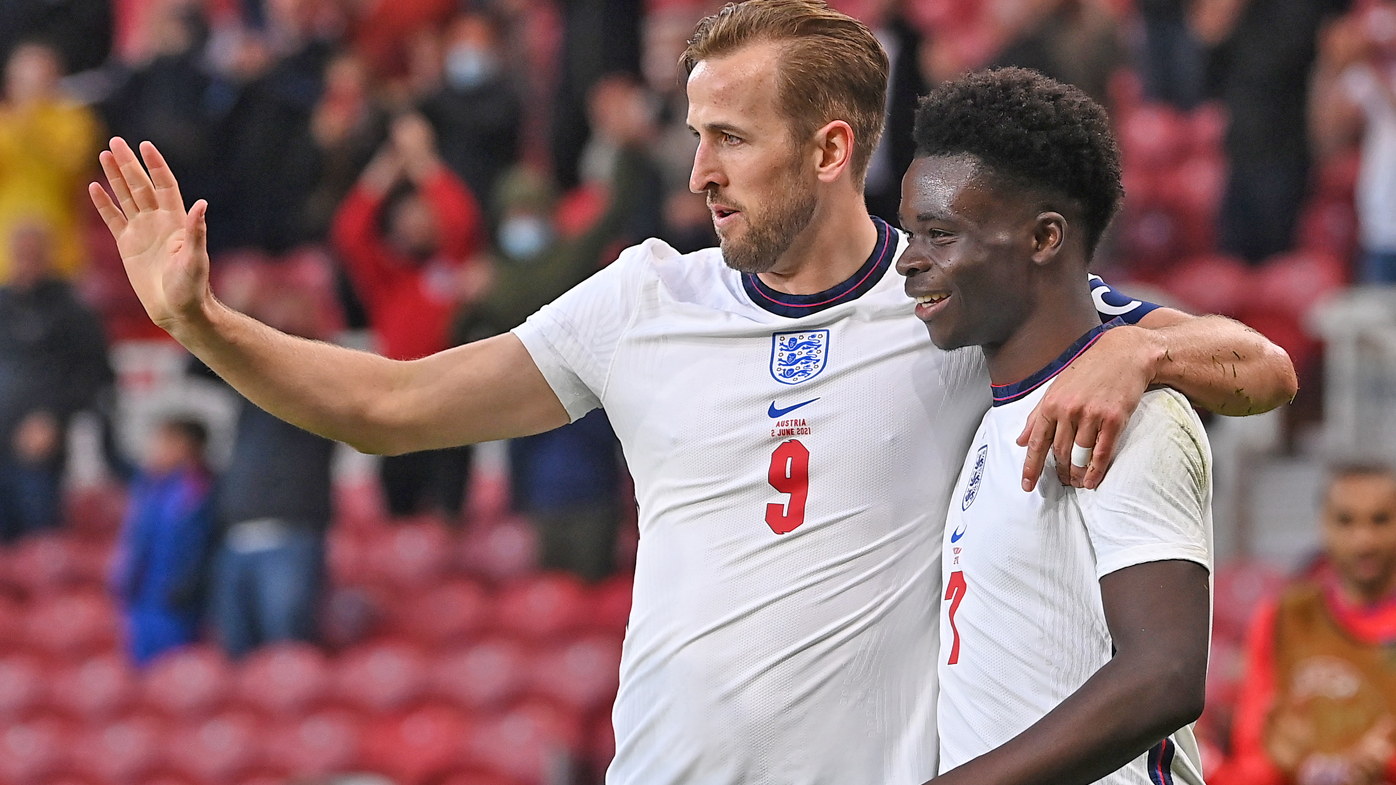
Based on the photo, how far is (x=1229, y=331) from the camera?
270 centimetres

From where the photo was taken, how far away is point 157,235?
2.98 metres

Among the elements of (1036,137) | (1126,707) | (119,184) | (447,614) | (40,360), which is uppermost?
(119,184)

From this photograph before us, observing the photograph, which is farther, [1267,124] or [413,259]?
[413,259]

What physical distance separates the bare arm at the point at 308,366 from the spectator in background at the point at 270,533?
16.8ft

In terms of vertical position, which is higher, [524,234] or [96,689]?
[524,234]

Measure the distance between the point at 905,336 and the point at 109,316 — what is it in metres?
8.56

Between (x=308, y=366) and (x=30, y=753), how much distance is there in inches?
243

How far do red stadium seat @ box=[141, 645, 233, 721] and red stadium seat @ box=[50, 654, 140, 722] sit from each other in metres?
0.14

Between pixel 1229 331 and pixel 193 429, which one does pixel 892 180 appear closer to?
pixel 193 429

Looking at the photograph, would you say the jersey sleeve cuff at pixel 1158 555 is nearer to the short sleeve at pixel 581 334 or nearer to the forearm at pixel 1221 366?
the forearm at pixel 1221 366

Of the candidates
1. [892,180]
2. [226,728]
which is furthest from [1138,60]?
[226,728]

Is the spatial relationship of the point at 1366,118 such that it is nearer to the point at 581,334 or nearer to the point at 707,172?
the point at 707,172

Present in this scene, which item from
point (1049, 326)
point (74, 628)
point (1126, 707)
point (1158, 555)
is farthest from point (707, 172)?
point (74, 628)

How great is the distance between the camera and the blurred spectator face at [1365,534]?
5.33 m
